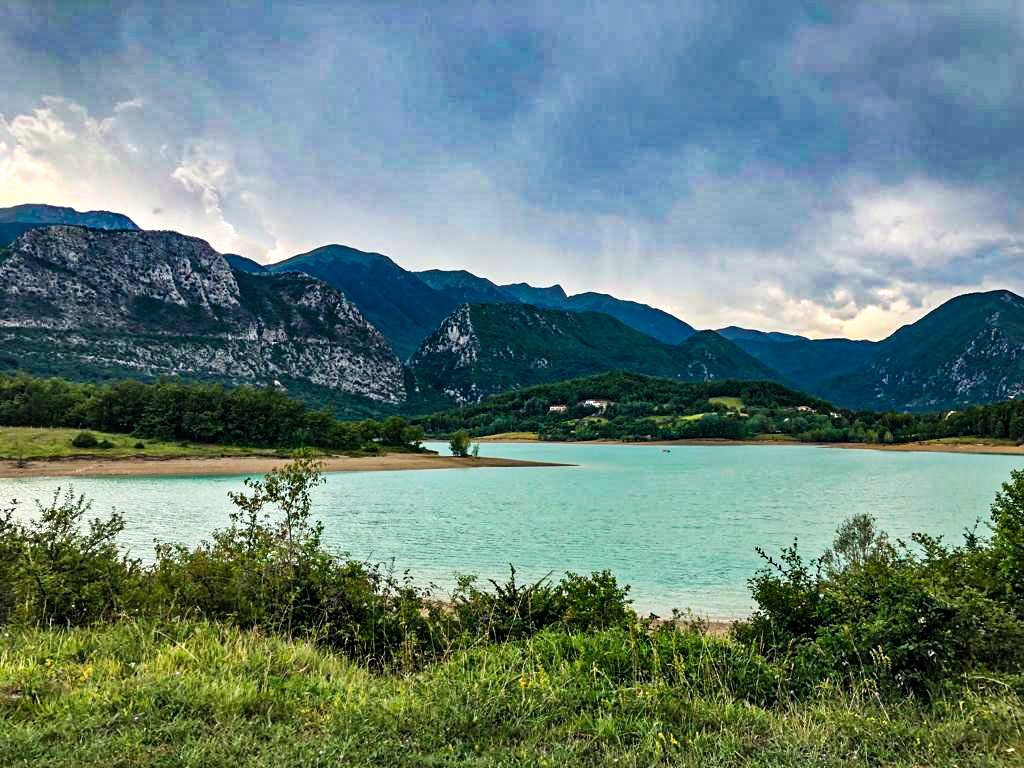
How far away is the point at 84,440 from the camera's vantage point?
244 feet

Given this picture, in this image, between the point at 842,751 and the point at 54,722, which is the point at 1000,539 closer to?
the point at 842,751

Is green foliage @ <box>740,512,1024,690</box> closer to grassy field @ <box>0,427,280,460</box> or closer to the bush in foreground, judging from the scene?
the bush in foreground

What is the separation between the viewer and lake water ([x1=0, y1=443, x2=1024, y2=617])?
2652 centimetres

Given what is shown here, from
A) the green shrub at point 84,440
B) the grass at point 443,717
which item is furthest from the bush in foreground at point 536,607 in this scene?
the green shrub at point 84,440

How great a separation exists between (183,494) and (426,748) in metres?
55.6

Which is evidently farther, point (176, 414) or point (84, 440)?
point (176, 414)

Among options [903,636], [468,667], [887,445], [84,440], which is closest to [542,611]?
[468,667]

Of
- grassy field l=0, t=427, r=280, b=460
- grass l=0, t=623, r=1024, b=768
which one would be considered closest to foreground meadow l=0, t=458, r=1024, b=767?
grass l=0, t=623, r=1024, b=768

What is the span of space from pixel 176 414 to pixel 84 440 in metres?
15.1

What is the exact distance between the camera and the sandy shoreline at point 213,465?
212 feet

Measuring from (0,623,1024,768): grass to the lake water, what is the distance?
1275 cm

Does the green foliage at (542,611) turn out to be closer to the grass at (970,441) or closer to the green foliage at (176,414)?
the green foliage at (176,414)

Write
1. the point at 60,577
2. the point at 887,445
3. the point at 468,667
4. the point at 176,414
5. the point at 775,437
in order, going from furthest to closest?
the point at 775,437 < the point at 887,445 < the point at 176,414 < the point at 60,577 < the point at 468,667

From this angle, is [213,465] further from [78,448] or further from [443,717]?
[443,717]
